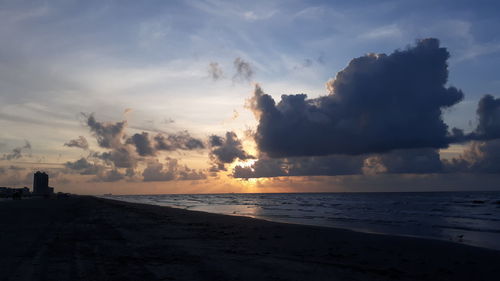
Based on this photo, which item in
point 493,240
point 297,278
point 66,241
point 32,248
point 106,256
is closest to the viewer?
point 297,278

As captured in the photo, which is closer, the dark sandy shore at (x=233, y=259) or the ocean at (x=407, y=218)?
the dark sandy shore at (x=233, y=259)

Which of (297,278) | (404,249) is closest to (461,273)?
(404,249)

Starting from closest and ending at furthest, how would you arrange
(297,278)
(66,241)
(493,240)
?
1. (297,278)
2. (66,241)
3. (493,240)

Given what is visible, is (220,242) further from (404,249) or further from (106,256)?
(404,249)

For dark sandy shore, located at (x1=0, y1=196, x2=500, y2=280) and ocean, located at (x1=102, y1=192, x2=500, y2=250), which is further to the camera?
ocean, located at (x1=102, y1=192, x2=500, y2=250)

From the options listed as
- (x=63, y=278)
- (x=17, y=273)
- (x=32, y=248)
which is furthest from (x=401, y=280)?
(x=32, y=248)

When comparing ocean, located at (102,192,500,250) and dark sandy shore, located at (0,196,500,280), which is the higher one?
dark sandy shore, located at (0,196,500,280)

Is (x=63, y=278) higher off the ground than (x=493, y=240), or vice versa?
(x=63, y=278)

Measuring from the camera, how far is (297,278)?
11180mm

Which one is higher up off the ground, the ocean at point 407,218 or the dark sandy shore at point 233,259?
the dark sandy shore at point 233,259

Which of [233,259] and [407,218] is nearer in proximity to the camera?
[233,259]

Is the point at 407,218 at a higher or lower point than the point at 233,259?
lower

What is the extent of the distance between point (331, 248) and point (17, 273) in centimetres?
1308

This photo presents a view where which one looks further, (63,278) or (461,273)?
(461,273)
